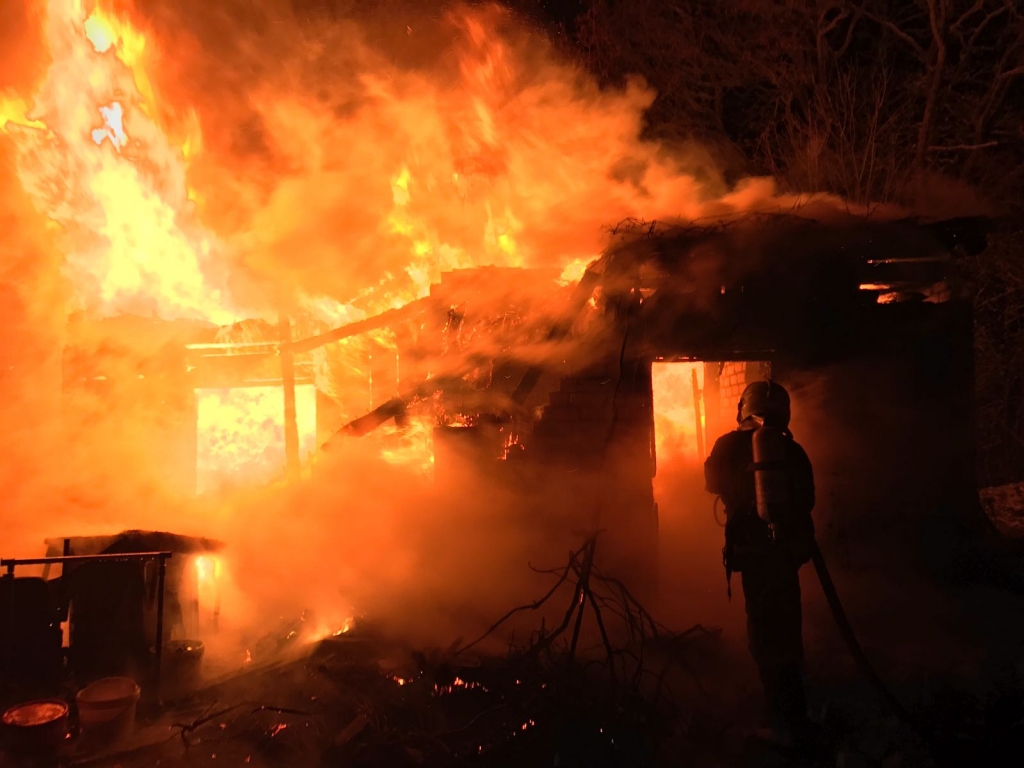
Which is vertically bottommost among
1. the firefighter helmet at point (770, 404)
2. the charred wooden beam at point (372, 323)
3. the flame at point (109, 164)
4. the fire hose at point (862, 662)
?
the fire hose at point (862, 662)

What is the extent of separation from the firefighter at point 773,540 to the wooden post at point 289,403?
864 centimetres

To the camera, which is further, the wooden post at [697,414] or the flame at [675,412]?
the flame at [675,412]

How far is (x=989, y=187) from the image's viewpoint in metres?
12.5

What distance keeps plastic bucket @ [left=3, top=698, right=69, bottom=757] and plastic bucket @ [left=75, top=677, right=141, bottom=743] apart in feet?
0.43

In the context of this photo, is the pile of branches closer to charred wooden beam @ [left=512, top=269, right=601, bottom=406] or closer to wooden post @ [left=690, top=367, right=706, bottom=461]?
charred wooden beam @ [left=512, top=269, right=601, bottom=406]

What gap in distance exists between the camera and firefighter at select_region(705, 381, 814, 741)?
463 centimetres

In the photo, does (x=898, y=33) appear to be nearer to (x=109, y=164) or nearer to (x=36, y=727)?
(x=109, y=164)

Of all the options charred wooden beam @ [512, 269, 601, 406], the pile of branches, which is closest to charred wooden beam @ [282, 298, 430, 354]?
charred wooden beam @ [512, 269, 601, 406]

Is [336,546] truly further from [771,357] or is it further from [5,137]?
[5,137]

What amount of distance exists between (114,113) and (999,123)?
50.6 feet

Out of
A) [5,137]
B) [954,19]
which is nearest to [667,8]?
[954,19]

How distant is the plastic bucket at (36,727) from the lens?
183 inches

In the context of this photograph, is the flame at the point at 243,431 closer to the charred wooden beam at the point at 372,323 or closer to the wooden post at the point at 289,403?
the wooden post at the point at 289,403

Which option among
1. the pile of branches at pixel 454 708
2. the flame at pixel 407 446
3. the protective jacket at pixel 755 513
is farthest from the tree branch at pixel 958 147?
the flame at pixel 407 446
